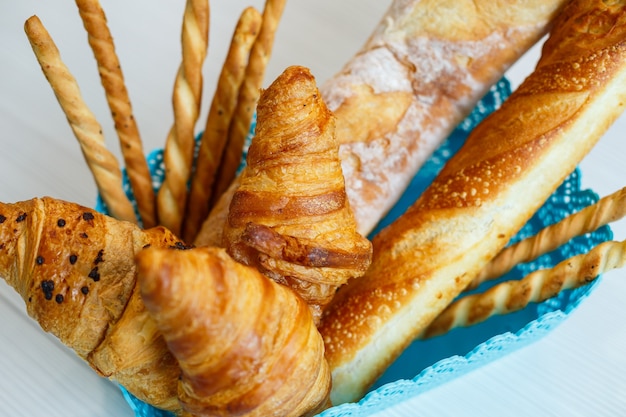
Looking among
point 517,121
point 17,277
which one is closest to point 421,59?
point 517,121

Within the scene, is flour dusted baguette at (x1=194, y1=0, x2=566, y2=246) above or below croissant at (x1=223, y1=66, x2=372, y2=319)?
above

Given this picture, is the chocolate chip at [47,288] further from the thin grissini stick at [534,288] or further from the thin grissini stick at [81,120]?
the thin grissini stick at [534,288]

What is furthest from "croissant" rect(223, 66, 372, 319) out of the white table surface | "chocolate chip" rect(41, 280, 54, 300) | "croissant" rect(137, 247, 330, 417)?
the white table surface

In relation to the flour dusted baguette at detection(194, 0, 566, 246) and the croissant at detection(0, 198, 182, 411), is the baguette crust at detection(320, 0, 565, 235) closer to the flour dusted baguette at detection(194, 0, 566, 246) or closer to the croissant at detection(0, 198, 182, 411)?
the flour dusted baguette at detection(194, 0, 566, 246)

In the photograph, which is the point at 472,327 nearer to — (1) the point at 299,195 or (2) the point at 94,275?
(1) the point at 299,195

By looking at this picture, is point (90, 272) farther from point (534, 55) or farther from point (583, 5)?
point (534, 55)

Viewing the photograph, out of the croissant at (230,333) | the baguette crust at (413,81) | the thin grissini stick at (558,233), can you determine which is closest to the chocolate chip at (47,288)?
the croissant at (230,333)
